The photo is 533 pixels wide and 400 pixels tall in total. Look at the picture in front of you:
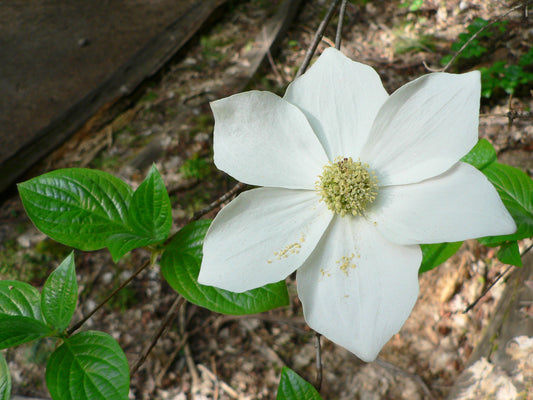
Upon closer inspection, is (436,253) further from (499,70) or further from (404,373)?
(499,70)

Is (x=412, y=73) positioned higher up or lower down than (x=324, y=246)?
lower down

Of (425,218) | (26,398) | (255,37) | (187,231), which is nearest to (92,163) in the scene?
(26,398)

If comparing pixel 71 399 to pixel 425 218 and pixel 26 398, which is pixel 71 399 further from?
pixel 26 398

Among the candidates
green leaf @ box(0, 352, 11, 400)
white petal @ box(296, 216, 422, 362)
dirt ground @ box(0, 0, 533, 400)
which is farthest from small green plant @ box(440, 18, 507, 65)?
green leaf @ box(0, 352, 11, 400)

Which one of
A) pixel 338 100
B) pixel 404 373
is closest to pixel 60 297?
pixel 338 100

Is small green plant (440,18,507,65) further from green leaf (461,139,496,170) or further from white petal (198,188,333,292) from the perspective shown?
white petal (198,188,333,292)

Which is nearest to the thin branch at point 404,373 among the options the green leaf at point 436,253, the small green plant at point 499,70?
the green leaf at point 436,253

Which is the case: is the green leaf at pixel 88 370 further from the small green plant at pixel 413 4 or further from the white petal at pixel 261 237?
the small green plant at pixel 413 4
